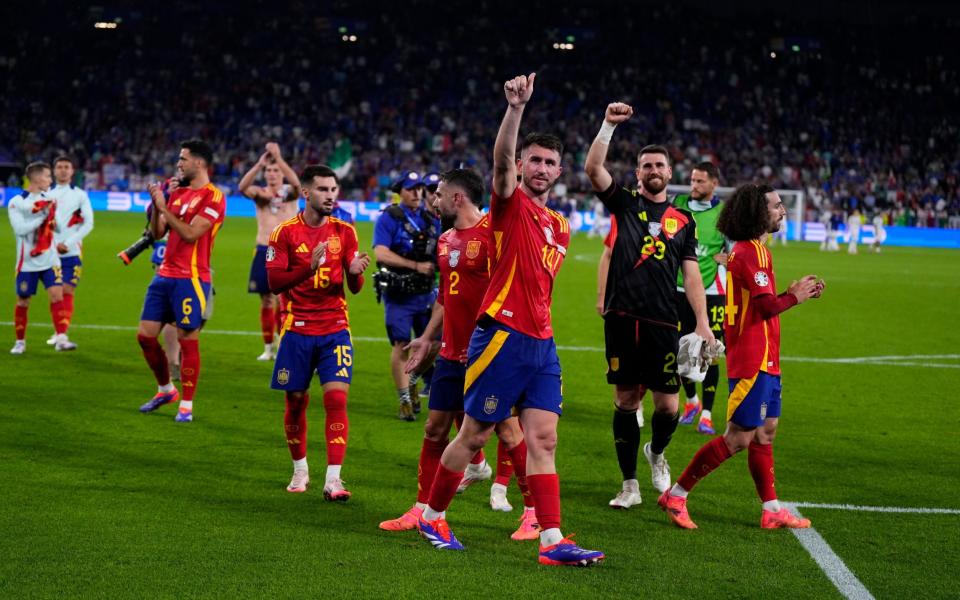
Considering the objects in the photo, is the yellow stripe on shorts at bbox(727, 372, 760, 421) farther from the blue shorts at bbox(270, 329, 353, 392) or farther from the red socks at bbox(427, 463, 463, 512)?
the blue shorts at bbox(270, 329, 353, 392)

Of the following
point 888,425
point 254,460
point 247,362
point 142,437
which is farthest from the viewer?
point 247,362

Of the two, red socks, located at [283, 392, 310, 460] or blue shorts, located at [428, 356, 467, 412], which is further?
red socks, located at [283, 392, 310, 460]

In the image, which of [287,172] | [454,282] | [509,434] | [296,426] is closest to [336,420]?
[296,426]

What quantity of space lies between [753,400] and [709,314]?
3.25m

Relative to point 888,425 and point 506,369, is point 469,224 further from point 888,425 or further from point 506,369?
point 888,425

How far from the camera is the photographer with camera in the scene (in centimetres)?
929

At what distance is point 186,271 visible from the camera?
9242mm

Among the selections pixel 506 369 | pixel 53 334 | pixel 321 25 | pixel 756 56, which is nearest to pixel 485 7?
pixel 321 25

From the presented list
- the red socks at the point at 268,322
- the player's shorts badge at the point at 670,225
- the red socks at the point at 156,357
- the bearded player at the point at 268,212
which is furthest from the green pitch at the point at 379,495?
the player's shorts badge at the point at 670,225

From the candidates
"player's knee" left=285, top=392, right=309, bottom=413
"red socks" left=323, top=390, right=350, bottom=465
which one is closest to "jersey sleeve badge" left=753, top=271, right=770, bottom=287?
"red socks" left=323, top=390, right=350, bottom=465

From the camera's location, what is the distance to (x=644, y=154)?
22.1 ft

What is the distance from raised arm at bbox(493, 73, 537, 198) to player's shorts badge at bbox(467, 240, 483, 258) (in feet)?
2.71

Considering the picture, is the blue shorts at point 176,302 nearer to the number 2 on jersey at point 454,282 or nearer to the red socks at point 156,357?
the red socks at point 156,357

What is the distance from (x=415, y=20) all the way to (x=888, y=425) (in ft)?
172
